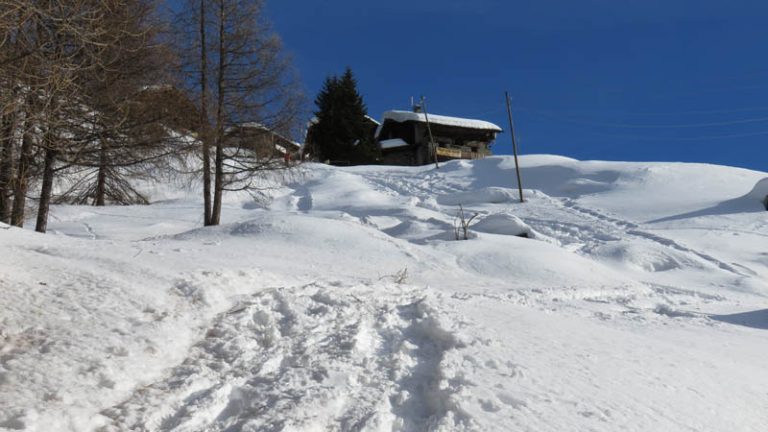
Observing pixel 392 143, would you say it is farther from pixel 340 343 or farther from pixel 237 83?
pixel 340 343

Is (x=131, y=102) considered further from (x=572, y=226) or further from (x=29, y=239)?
(x=572, y=226)

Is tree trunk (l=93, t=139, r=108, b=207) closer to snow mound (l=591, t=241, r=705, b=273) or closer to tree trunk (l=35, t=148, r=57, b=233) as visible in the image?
tree trunk (l=35, t=148, r=57, b=233)

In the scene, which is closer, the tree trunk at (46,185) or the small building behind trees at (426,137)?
the tree trunk at (46,185)

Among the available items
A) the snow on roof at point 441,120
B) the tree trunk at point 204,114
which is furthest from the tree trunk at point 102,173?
the snow on roof at point 441,120

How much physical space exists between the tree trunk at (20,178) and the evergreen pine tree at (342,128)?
100 ft

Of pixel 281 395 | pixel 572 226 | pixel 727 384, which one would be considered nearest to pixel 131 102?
pixel 281 395

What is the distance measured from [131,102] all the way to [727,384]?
8084mm

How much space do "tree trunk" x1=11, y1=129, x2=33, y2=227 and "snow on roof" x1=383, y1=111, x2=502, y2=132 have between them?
3660cm

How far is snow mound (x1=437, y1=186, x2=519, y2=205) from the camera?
893 inches

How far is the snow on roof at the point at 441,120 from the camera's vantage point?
142 ft

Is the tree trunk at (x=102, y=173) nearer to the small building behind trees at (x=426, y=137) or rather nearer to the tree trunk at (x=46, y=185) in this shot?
the tree trunk at (x=46, y=185)

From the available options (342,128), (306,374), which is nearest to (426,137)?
(342,128)

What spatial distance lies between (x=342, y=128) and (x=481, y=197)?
1847 centimetres

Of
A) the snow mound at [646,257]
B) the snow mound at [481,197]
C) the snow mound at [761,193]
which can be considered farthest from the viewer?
the snow mound at [481,197]
